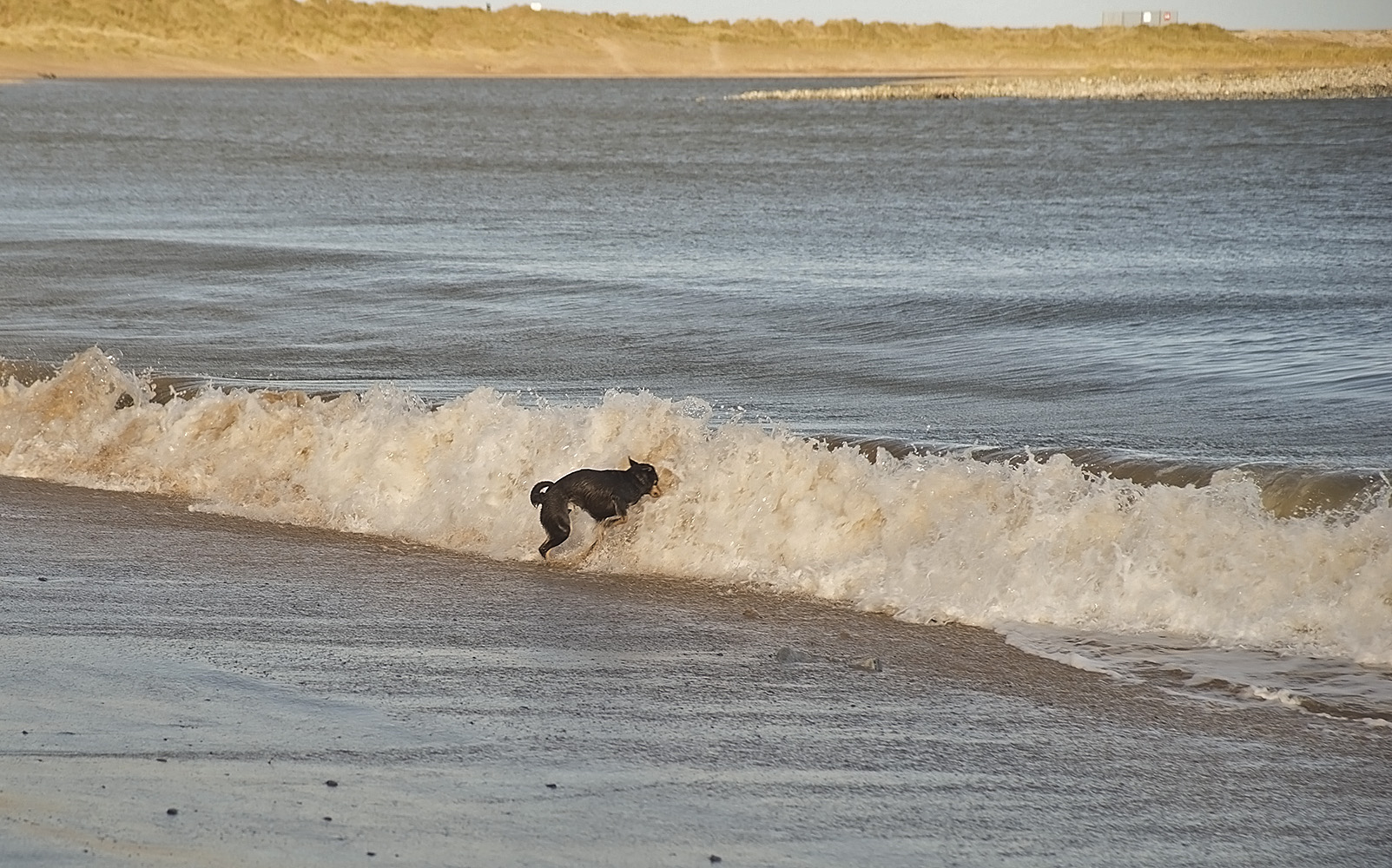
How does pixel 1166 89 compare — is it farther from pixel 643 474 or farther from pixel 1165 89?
pixel 643 474

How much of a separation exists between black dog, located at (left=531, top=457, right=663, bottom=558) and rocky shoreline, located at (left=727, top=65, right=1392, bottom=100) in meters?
98.6

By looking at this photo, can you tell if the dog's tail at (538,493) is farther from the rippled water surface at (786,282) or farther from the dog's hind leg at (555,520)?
the rippled water surface at (786,282)

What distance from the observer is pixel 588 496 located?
26.1ft

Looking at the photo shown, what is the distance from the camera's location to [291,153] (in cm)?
5581

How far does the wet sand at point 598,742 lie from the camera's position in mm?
4555

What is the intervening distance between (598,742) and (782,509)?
305 centimetres

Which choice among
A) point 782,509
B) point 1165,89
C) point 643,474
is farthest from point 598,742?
point 1165,89

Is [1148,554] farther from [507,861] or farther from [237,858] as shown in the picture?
[237,858]

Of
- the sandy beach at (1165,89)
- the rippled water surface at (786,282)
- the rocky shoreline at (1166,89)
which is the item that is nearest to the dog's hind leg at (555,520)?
the rippled water surface at (786,282)

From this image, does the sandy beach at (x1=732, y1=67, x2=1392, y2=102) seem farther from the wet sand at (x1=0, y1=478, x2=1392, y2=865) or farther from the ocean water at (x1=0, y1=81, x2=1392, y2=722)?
the wet sand at (x1=0, y1=478, x2=1392, y2=865)

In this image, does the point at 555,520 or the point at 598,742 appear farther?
the point at 555,520

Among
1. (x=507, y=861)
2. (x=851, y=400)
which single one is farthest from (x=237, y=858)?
(x=851, y=400)

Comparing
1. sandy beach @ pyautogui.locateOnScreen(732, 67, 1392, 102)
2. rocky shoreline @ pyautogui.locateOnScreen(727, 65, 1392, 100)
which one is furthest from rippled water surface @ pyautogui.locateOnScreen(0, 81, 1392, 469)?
sandy beach @ pyautogui.locateOnScreen(732, 67, 1392, 102)

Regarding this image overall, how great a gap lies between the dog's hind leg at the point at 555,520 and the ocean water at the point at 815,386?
0.28 metres
